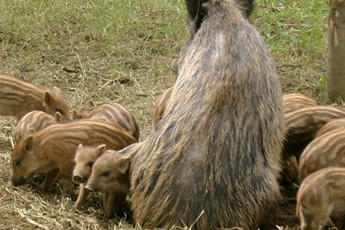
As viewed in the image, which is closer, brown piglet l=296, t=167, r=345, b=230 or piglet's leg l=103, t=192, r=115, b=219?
brown piglet l=296, t=167, r=345, b=230

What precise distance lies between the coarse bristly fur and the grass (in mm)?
2027

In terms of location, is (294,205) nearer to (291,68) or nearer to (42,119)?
(42,119)

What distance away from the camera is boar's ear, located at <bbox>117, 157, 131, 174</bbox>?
5477mm

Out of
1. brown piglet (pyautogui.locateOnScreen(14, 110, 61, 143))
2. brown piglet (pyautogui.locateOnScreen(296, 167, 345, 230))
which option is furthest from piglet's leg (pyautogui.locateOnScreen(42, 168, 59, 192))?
brown piglet (pyautogui.locateOnScreen(296, 167, 345, 230))

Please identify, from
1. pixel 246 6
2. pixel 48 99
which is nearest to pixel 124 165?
pixel 246 6

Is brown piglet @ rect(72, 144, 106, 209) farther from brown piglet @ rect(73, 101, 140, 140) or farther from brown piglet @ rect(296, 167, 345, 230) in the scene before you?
brown piglet @ rect(296, 167, 345, 230)

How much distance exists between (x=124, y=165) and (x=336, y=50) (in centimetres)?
286

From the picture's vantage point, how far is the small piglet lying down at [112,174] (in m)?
5.48

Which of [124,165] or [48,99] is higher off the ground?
[124,165]

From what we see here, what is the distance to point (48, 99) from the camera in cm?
717

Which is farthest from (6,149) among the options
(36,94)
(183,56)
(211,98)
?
(211,98)

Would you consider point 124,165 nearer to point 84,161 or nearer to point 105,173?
point 105,173

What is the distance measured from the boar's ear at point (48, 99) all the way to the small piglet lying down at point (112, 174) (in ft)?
5.49

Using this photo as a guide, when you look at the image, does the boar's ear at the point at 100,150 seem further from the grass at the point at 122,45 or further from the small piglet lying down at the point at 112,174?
the grass at the point at 122,45
